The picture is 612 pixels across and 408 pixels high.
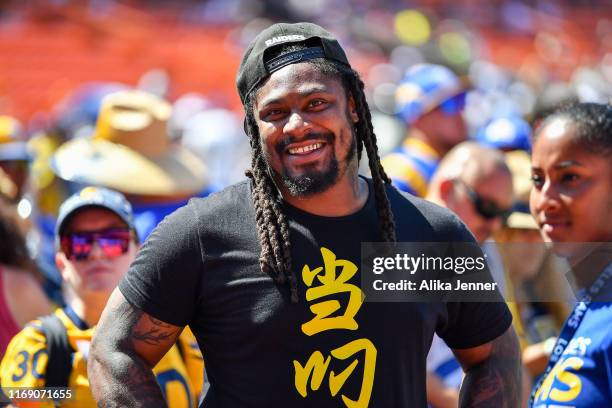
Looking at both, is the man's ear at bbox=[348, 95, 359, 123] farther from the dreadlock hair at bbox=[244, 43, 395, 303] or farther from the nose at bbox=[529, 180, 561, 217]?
the nose at bbox=[529, 180, 561, 217]

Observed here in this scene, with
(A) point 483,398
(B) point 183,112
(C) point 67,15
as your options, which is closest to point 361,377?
(A) point 483,398

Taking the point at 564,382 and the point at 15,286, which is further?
the point at 15,286

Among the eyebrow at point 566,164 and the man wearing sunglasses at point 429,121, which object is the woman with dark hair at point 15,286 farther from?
the eyebrow at point 566,164

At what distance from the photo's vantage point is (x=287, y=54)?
2.86 m

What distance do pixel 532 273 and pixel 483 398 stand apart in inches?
95.8

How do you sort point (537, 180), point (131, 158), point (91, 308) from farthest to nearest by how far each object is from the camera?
point (131, 158)
point (91, 308)
point (537, 180)

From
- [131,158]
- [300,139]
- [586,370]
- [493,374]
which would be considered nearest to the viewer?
[300,139]

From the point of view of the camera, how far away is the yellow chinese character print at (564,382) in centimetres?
310

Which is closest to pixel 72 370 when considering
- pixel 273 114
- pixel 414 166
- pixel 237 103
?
pixel 273 114

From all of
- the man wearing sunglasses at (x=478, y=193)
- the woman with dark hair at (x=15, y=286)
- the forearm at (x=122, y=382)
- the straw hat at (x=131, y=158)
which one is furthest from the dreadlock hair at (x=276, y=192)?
the straw hat at (x=131, y=158)

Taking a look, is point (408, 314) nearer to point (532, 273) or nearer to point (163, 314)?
point (163, 314)

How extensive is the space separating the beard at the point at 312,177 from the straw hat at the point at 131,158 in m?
2.78

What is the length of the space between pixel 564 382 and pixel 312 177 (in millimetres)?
1047

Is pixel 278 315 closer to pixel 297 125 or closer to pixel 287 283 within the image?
pixel 287 283
